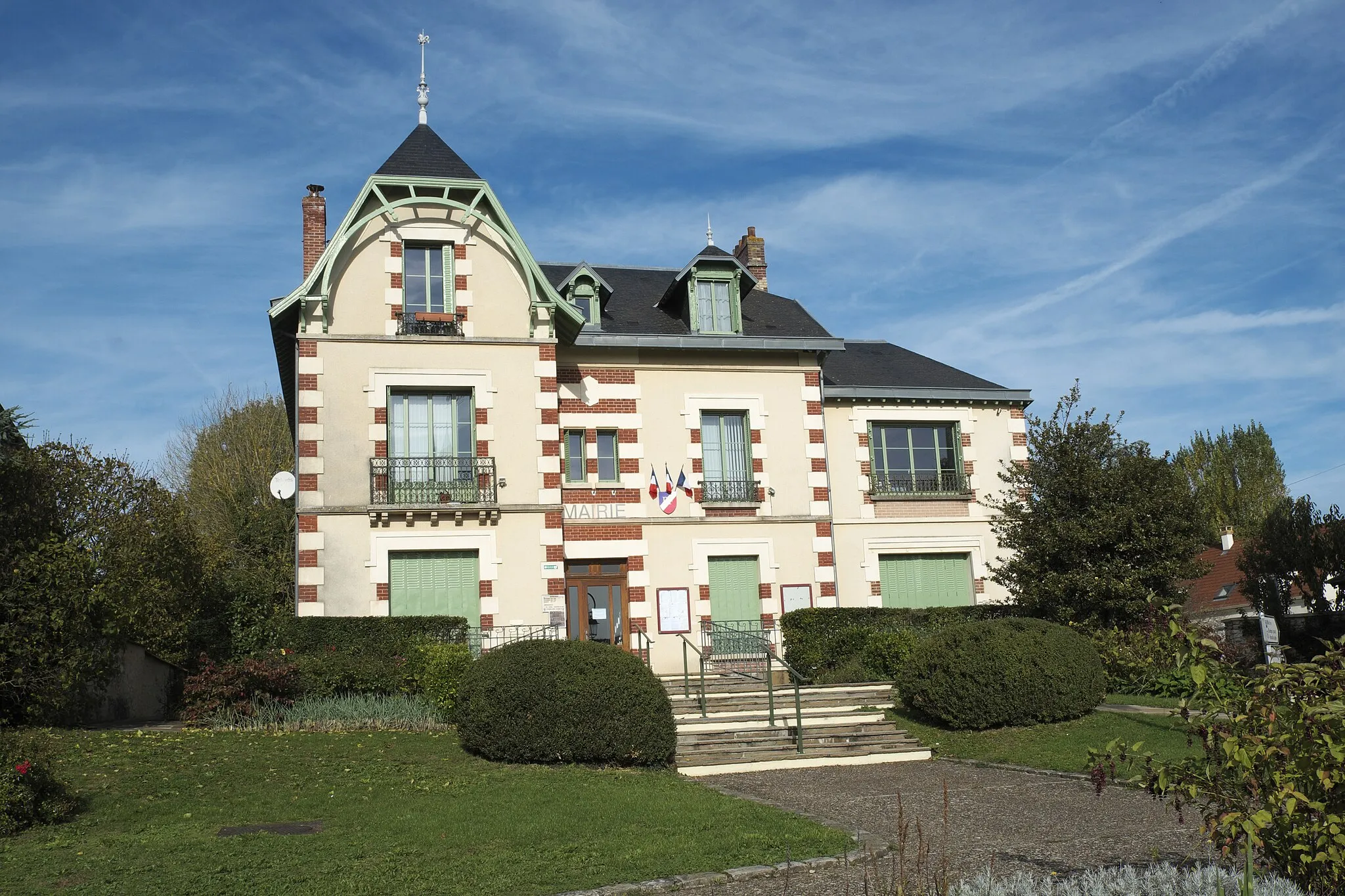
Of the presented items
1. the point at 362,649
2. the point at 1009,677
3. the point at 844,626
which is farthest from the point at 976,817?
the point at 844,626

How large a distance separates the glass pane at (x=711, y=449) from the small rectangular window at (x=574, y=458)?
2.16 m

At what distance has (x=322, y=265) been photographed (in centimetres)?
1792

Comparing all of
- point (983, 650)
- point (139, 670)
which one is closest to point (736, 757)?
point (983, 650)

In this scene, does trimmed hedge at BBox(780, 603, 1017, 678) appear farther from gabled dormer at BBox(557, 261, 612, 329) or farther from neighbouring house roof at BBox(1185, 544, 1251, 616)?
neighbouring house roof at BBox(1185, 544, 1251, 616)

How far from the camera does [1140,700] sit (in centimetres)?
1523

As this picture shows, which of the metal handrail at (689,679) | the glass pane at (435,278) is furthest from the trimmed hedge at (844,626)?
the glass pane at (435,278)

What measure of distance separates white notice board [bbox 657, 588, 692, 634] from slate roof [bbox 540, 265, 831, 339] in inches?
180

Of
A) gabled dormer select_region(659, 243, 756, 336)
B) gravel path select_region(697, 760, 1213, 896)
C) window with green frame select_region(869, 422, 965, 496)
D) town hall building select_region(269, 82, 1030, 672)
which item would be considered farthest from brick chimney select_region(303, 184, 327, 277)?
gravel path select_region(697, 760, 1213, 896)

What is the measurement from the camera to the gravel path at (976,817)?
714 cm

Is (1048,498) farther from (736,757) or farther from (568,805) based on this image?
(568,805)

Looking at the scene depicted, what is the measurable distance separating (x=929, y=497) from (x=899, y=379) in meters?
2.45

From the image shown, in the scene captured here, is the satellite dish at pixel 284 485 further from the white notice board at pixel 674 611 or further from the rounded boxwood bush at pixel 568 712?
the rounded boxwood bush at pixel 568 712

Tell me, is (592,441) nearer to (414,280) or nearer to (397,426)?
(397,426)

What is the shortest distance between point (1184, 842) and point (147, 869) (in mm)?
6851
